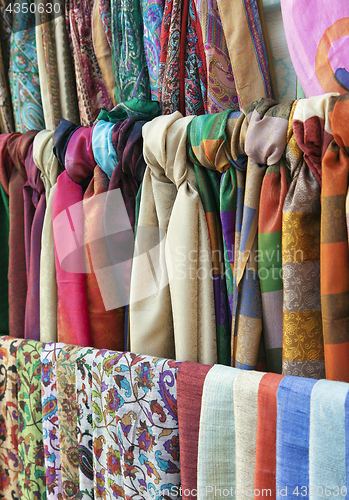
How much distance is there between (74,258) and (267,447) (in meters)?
0.48

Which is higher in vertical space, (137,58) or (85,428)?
(137,58)

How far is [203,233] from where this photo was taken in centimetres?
63

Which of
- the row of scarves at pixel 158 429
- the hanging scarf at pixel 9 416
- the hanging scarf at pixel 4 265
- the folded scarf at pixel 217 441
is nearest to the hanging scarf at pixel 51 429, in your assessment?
the row of scarves at pixel 158 429

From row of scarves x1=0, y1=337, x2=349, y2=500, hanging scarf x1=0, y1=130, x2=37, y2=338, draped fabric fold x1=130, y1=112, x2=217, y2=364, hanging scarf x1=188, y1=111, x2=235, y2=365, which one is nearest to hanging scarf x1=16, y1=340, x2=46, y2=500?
row of scarves x1=0, y1=337, x2=349, y2=500

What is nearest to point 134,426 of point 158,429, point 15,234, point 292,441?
point 158,429

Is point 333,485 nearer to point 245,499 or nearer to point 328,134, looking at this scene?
point 245,499

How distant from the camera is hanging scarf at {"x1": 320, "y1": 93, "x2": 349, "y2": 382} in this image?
0.49 m

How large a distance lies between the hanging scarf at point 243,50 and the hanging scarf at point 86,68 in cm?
33

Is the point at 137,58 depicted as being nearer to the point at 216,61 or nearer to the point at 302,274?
the point at 216,61

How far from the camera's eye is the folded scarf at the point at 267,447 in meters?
0.50

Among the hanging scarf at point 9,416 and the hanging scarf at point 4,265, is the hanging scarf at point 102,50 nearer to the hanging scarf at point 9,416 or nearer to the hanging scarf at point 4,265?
the hanging scarf at point 4,265

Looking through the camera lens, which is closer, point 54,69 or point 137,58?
point 137,58

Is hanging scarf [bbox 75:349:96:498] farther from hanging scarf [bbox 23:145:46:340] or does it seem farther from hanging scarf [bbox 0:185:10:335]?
hanging scarf [bbox 0:185:10:335]

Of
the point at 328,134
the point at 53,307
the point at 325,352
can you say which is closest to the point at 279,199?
the point at 328,134
